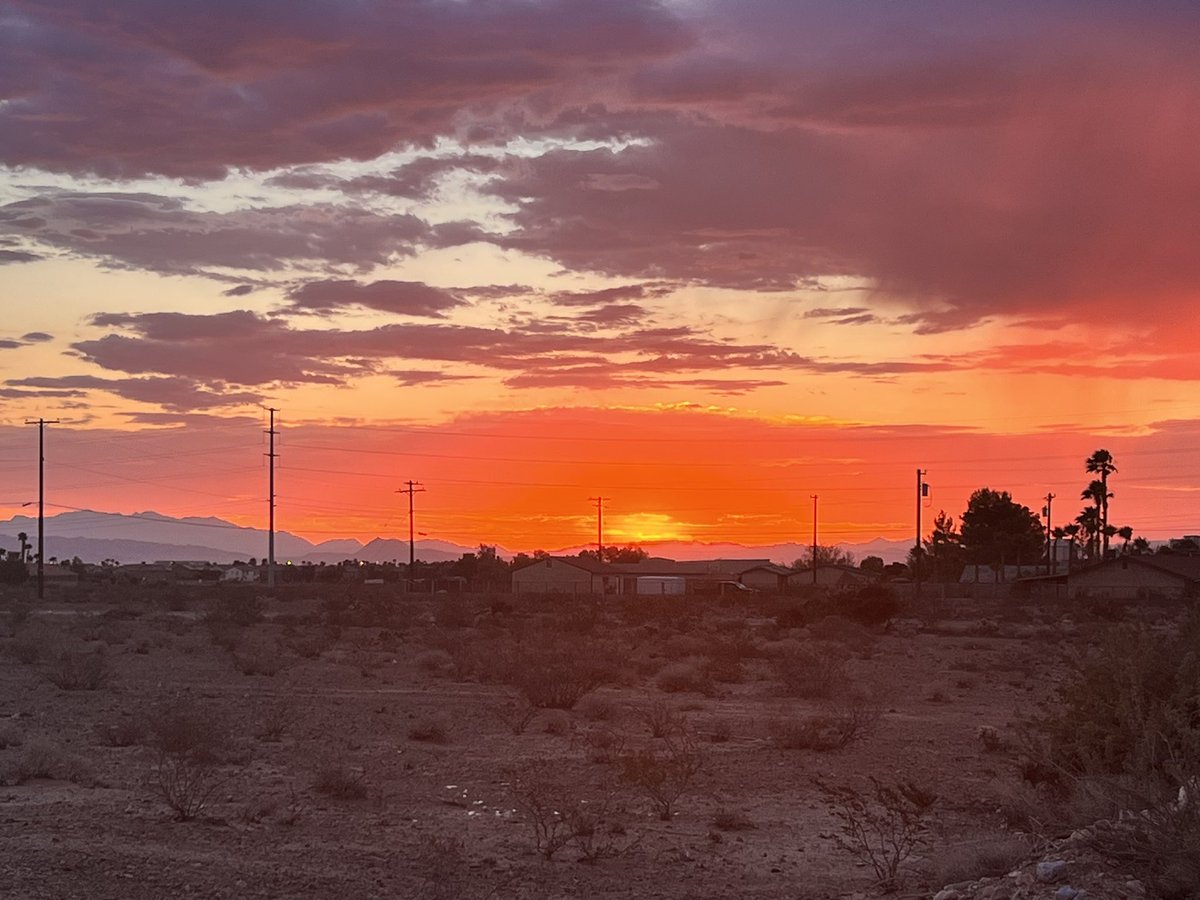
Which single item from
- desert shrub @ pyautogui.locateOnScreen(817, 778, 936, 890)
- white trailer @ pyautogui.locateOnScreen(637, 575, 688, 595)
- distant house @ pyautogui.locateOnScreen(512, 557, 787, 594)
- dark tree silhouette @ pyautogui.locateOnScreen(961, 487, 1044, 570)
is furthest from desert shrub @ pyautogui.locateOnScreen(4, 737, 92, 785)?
dark tree silhouette @ pyautogui.locateOnScreen(961, 487, 1044, 570)

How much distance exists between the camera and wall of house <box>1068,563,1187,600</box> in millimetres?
97375

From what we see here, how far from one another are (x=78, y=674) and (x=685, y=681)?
15.1m

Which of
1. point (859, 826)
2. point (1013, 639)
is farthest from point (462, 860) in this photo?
point (1013, 639)

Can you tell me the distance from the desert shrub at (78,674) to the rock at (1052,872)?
2567cm

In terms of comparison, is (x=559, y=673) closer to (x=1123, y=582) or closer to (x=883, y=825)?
(x=883, y=825)

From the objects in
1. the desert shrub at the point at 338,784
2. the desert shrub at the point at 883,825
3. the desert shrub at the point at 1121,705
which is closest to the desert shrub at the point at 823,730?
the desert shrub at the point at 883,825

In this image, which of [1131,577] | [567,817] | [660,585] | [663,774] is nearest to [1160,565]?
[1131,577]

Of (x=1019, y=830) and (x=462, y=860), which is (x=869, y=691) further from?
(x=462, y=860)

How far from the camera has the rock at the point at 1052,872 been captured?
39.3 feet

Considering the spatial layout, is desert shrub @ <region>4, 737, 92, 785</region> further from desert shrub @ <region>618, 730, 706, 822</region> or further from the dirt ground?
desert shrub @ <region>618, 730, 706, 822</region>

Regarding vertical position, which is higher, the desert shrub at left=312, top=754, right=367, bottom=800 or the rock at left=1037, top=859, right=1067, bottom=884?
the rock at left=1037, top=859, right=1067, bottom=884

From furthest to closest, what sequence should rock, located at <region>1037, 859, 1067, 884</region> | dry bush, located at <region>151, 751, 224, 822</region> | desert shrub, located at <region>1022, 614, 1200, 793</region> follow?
dry bush, located at <region>151, 751, 224, 822</region> → desert shrub, located at <region>1022, 614, 1200, 793</region> → rock, located at <region>1037, 859, 1067, 884</region>

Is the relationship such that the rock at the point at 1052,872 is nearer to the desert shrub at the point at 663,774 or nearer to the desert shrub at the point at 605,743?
the desert shrub at the point at 663,774

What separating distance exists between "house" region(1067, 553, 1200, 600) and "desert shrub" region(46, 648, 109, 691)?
256 feet
